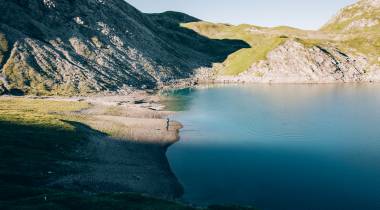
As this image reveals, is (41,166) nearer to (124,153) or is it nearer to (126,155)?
(126,155)

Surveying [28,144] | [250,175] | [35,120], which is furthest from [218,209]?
[35,120]

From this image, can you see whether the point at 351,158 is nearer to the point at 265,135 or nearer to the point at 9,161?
the point at 265,135

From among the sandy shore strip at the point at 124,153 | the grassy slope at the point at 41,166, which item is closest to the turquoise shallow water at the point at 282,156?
the sandy shore strip at the point at 124,153

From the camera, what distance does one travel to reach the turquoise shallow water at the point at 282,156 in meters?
52.4

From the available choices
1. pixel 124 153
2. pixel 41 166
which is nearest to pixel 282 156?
pixel 124 153

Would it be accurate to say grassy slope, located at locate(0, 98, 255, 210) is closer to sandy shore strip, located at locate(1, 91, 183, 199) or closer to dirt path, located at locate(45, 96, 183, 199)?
sandy shore strip, located at locate(1, 91, 183, 199)

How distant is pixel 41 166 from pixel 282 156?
43207 mm

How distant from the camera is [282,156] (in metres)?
71.4

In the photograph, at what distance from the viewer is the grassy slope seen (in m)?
40.2

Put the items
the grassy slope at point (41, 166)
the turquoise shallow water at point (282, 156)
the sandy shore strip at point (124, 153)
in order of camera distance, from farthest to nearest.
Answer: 1. the sandy shore strip at point (124, 153)
2. the turquoise shallow water at point (282, 156)
3. the grassy slope at point (41, 166)

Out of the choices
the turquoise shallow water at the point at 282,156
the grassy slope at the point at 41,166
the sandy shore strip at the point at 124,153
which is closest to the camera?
the grassy slope at the point at 41,166

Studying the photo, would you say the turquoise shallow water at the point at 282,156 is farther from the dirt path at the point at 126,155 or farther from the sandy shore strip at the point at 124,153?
the sandy shore strip at the point at 124,153

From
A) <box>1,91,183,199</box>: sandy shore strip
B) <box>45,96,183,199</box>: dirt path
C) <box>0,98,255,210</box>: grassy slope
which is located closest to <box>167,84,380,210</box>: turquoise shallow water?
<box>45,96,183,199</box>: dirt path

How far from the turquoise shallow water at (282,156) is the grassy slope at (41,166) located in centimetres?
1311
